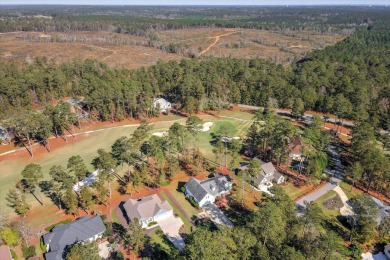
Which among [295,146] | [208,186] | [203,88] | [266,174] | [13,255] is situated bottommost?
[13,255]

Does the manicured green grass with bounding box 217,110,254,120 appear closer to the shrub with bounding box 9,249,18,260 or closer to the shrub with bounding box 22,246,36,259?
the shrub with bounding box 22,246,36,259

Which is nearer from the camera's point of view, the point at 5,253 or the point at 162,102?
the point at 5,253

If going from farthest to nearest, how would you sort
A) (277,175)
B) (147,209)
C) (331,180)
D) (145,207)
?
(331,180)
(277,175)
(145,207)
(147,209)

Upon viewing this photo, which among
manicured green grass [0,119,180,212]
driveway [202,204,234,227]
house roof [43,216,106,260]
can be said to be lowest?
manicured green grass [0,119,180,212]

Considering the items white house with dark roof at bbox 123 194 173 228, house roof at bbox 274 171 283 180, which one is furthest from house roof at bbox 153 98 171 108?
white house with dark roof at bbox 123 194 173 228

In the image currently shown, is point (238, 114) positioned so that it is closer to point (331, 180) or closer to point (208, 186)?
point (331, 180)

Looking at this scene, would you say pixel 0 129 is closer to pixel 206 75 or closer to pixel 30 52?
pixel 206 75

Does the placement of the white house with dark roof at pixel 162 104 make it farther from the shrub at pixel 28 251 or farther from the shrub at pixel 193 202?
the shrub at pixel 28 251

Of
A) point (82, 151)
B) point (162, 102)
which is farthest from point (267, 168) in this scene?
point (162, 102)
